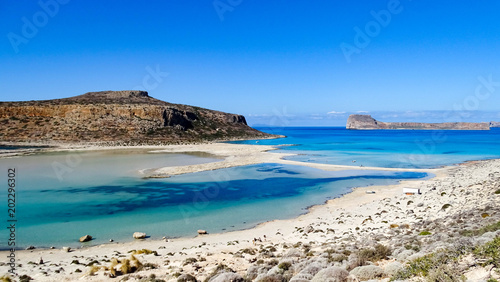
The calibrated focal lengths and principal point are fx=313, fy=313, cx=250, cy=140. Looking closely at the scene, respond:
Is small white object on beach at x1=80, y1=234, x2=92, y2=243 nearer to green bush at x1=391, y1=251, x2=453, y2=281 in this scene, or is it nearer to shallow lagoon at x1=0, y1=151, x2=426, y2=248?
shallow lagoon at x1=0, y1=151, x2=426, y2=248

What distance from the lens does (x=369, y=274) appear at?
24.2 ft

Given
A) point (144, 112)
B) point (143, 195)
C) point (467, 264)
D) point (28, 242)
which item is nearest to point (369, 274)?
point (467, 264)

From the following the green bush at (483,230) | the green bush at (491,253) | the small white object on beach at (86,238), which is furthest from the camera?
the small white object on beach at (86,238)

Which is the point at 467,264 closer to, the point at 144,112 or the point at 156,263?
the point at 156,263

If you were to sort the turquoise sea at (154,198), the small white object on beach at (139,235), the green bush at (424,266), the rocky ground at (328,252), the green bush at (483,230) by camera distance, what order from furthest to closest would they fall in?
the turquoise sea at (154,198)
the small white object on beach at (139,235)
the green bush at (483,230)
the rocky ground at (328,252)
the green bush at (424,266)

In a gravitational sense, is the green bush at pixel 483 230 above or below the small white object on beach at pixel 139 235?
above

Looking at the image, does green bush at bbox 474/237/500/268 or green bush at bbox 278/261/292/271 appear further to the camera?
green bush at bbox 278/261/292/271

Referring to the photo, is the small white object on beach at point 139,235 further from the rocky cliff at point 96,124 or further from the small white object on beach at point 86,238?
the rocky cliff at point 96,124

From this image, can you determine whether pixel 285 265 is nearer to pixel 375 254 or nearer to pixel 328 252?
Result: pixel 328 252

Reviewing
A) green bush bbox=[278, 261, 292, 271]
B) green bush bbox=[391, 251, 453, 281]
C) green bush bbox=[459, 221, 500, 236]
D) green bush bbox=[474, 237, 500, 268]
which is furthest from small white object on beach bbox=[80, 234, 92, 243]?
green bush bbox=[459, 221, 500, 236]

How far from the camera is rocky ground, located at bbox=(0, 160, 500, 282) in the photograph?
6973 mm

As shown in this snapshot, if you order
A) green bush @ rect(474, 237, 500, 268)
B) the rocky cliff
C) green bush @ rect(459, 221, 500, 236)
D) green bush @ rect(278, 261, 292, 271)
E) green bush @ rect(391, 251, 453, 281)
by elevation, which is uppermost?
the rocky cliff

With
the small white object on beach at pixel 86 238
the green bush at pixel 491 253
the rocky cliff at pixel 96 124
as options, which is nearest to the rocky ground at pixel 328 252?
the green bush at pixel 491 253

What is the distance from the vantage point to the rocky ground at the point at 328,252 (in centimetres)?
697
